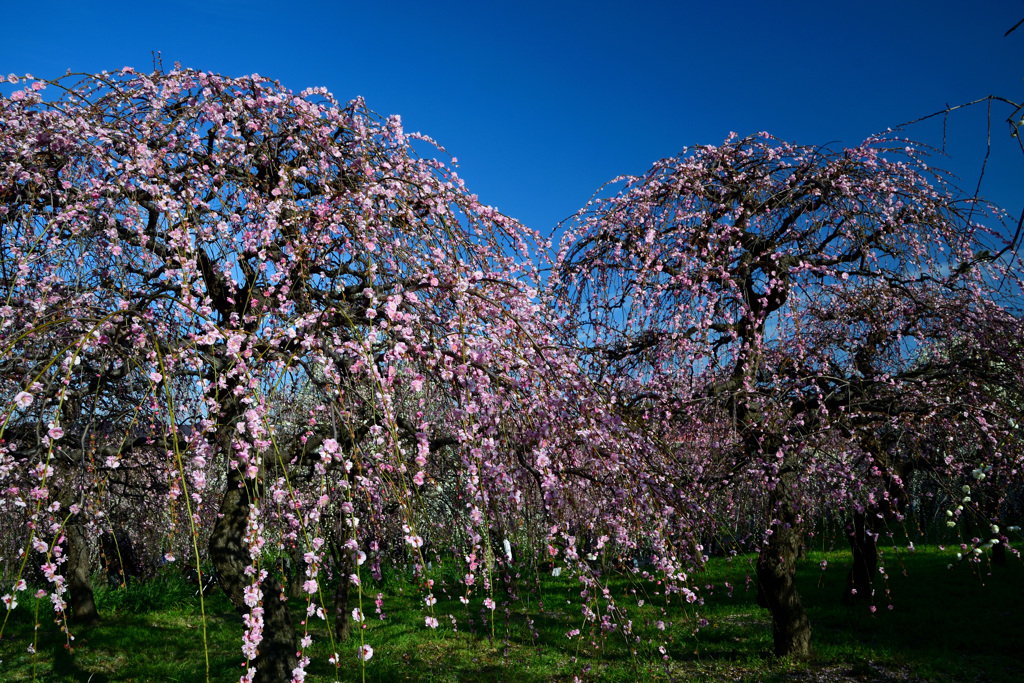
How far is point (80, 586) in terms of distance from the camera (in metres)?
10.5

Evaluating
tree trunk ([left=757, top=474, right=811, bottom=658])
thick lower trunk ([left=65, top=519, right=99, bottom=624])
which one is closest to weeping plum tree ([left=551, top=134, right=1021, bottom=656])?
tree trunk ([left=757, top=474, right=811, bottom=658])

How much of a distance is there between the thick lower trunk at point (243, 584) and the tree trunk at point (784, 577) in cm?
523

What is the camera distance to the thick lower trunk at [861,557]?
368 inches

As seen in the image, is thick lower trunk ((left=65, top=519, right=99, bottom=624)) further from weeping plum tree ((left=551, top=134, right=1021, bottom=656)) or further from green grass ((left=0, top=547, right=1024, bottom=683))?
weeping plum tree ((left=551, top=134, right=1021, bottom=656))

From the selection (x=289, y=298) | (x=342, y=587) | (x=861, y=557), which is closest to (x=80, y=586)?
(x=342, y=587)

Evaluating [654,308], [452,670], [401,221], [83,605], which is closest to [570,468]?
[401,221]

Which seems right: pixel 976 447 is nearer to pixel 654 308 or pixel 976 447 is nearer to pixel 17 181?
pixel 654 308

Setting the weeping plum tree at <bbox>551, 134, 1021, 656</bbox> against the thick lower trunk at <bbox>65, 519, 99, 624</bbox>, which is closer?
the weeping plum tree at <bbox>551, 134, 1021, 656</bbox>

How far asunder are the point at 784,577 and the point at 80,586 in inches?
425

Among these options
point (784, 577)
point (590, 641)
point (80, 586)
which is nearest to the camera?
point (784, 577)

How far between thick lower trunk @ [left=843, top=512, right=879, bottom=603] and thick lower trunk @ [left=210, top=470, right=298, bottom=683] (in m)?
7.50

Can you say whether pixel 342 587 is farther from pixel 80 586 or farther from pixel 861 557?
pixel 861 557

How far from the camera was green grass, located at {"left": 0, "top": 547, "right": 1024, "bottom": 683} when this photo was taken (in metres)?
8.13

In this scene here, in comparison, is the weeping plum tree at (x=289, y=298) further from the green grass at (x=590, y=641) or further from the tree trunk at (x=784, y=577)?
the tree trunk at (x=784, y=577)
